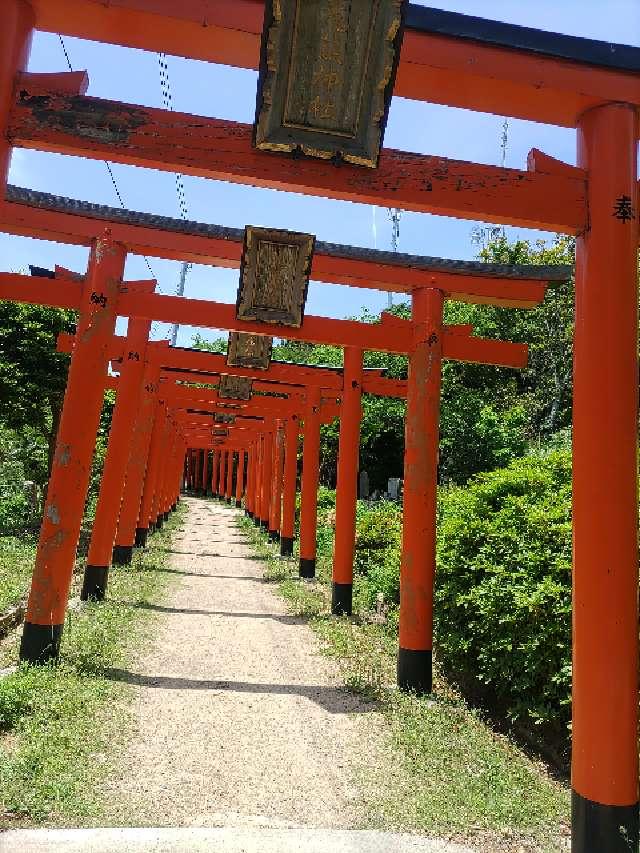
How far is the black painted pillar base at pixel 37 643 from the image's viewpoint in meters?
5.73

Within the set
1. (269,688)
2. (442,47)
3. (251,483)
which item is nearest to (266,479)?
(251,483)

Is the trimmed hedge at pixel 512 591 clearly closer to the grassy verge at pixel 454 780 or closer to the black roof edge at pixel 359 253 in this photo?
the grassy verge at pixel 454 780

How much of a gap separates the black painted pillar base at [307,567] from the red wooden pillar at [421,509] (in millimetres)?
7384

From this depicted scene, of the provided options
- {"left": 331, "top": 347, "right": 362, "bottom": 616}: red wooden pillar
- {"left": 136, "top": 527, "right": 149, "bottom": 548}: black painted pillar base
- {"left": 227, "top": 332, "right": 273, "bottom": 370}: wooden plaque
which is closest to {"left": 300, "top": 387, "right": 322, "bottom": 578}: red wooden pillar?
{"left": 331, "top": 347, "right": 362, "bottom": 616}: red wooden pillar

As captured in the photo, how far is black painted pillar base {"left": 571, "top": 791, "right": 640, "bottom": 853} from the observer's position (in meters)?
3.08

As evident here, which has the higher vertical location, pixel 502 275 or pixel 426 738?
pixel 502 275

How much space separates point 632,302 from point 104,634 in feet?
20.3

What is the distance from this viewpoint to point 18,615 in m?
8.14

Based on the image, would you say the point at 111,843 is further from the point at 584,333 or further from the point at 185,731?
the point at 584,333

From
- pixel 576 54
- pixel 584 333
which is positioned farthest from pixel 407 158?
pixel 584 333

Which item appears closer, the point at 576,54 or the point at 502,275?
the point at 576,54

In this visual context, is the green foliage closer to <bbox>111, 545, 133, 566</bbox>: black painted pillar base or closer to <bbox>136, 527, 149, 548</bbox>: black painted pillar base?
<bbox>136, 527, 149, 548</bbox>: black painted pillar base

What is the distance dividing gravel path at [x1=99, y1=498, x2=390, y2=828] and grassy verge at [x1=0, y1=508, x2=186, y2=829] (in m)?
0.20

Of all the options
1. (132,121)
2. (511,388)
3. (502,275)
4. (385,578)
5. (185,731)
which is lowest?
(185,731)
